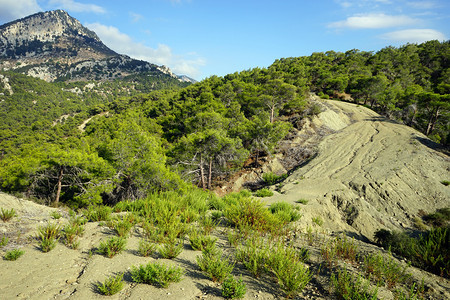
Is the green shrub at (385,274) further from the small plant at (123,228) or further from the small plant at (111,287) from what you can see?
the small plant at (123,228)

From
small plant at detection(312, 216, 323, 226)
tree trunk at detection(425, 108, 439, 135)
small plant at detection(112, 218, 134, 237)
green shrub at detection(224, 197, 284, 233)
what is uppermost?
tree trunk at detection(425, 108, 439, 135)

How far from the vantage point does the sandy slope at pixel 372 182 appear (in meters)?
12.3

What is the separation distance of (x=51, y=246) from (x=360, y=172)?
20.3 meters

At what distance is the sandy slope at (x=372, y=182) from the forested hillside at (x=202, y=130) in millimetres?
5910

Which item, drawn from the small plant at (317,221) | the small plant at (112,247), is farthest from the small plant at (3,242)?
the small plant at (317,221)

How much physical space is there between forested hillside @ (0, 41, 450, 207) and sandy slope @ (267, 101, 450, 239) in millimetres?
5910

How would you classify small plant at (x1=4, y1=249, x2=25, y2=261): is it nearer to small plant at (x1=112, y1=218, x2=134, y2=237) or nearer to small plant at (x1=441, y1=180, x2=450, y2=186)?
small plant at (x1=112, y1=218, x2=134, y2=237)

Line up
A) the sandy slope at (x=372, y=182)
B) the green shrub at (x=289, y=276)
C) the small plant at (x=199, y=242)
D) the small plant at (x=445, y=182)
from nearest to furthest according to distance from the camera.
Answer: the green shrub at (x=289, y=276) < the small plant at (x=199, y=242) < the sandy slope at (x=372, y=182) < the small plant at (x=445, y=182)

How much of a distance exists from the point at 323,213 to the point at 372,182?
277 inches

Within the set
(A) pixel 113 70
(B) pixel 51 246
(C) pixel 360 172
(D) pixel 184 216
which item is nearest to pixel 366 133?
(C) pixel 360 172

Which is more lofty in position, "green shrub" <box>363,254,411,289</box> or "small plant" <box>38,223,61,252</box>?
"small plant" <box>38,223,61,252</box>

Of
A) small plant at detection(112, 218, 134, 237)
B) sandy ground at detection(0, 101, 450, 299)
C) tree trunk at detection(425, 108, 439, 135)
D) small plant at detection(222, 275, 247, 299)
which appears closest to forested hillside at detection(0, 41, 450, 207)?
tree trunk at detection(425, 108, 439, 135)

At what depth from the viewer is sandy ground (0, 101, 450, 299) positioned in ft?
11.6

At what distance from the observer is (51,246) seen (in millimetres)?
4516
